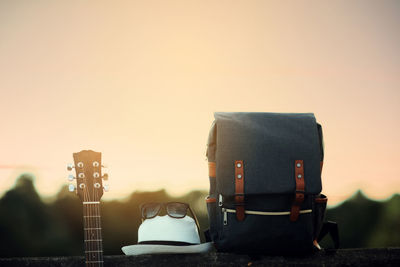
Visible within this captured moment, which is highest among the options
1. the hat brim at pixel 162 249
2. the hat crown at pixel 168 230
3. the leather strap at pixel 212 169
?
the leather strap at pixel 212 169

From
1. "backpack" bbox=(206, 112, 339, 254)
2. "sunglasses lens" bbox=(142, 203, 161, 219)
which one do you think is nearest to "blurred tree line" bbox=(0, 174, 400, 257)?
"sunglasses lens" bbox=(142, 203, 161, 219)

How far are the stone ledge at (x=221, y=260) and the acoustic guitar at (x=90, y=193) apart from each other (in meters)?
0.10

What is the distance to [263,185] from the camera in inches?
109

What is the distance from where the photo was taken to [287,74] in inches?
229

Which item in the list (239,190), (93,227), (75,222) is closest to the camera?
(239,190)

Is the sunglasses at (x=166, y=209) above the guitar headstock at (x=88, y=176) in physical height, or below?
below

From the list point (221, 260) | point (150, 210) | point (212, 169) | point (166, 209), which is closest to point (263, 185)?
point (212, 169)

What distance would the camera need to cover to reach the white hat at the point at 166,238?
2.77 metres

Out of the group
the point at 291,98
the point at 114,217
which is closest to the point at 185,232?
the point at 291,98

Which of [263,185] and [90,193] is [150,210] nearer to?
[90,193]

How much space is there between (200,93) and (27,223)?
1362 cm

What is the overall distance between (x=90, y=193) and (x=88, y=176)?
113 mm

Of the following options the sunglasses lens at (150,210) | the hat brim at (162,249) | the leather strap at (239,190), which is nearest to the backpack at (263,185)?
the leather strap at (239,190)

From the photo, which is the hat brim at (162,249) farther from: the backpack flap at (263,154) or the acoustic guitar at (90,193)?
the backpack flap at (263,154)
